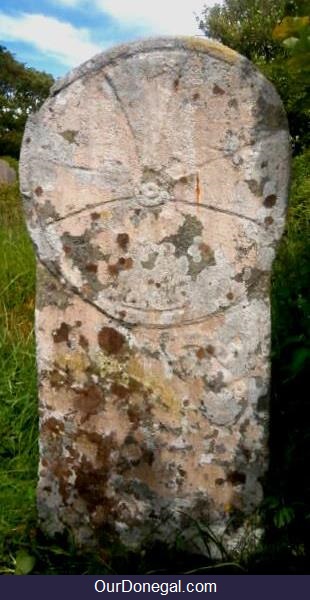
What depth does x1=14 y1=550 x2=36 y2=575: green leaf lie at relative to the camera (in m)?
2.43

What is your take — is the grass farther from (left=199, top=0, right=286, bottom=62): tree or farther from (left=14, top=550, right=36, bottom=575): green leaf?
(left=199, top=0, right=286, bottom=62): tree

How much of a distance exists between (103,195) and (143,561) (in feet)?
4.08

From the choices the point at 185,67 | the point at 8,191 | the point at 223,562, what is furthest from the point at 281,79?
the point at 223,562

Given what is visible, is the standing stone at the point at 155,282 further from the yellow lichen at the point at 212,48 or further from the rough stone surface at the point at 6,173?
the rough stone surface at the point at 6,173

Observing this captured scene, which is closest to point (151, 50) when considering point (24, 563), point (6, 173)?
point (24, 563)

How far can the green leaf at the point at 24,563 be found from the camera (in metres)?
2.43

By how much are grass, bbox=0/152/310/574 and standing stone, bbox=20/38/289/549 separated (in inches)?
3.8

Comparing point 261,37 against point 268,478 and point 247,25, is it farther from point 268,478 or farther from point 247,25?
point 268,478

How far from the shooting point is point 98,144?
7.58ft

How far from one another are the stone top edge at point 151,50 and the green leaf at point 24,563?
5.22 ft

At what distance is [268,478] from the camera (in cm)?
253

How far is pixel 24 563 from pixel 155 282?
1.07 metres

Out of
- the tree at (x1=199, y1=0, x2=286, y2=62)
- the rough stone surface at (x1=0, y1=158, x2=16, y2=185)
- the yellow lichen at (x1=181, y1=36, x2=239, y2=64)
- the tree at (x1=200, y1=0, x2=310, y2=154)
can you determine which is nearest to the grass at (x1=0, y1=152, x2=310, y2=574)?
the yellow lichen at (x1=181, y1=36, x2=239, y2=64)
